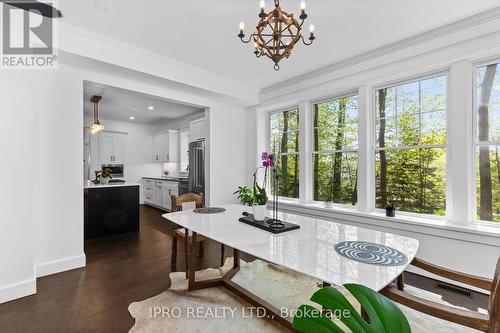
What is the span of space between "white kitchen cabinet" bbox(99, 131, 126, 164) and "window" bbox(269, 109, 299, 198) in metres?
4.98

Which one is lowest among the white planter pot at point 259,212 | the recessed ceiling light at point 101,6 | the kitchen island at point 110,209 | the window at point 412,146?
the kitchen island at point 110,209

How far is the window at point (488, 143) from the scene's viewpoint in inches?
93.7

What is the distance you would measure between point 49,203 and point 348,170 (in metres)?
3.99

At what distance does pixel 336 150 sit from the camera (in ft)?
11.9

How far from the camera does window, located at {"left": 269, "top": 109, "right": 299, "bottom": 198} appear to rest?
4238 mm

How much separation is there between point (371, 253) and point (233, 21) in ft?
8.04

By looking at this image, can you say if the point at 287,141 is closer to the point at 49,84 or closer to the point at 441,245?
the point at 441,245

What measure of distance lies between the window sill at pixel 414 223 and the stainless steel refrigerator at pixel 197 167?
2.19 m

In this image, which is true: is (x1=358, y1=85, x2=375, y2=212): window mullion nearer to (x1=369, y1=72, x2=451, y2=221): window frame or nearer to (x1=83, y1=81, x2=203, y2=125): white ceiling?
(x1=369, y1=72, x2=451, y2=221): window frame

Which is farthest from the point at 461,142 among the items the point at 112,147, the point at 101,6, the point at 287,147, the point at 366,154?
the point at 112,147

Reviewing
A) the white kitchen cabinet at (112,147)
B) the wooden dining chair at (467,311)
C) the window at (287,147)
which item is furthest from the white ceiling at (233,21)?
the white kitchen cabinet at (112,147)

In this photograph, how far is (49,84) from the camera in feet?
8.72

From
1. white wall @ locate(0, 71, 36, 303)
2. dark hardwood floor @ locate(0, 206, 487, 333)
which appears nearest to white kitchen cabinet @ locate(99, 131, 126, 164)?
dark hardwood floor @ locate(0, 206, 487, 333)

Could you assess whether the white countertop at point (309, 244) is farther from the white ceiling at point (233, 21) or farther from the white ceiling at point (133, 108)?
the white ceiling at point (133, 108)
